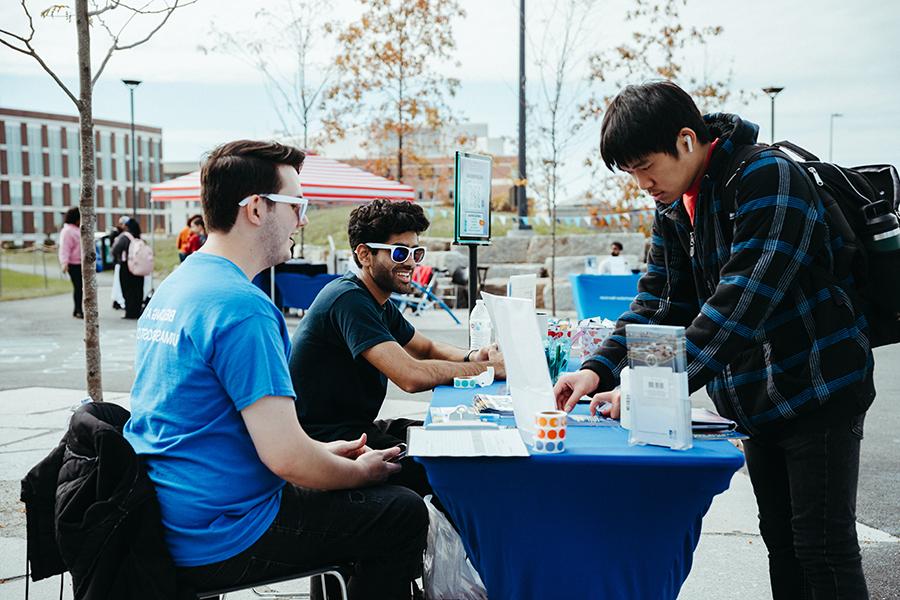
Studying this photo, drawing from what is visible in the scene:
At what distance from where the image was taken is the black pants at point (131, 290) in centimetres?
1479

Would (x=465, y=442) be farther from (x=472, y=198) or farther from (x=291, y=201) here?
(x=472, y=198)

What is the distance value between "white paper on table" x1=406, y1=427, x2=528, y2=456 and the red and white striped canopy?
27.5 feet

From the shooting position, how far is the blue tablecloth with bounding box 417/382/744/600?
2.13 metres

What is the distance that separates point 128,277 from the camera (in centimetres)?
1483

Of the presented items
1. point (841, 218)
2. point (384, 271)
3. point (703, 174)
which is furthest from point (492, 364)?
point (841, 218)

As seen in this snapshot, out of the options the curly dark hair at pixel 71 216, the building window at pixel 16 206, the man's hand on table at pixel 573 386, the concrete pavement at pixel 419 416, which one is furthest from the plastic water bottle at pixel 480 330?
the building window at pixel 16 206

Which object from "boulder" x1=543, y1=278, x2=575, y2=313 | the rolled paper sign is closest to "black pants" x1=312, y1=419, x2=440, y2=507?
the rolled paper sign

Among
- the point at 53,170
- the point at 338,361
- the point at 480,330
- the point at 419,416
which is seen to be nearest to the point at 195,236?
the point at 419,416

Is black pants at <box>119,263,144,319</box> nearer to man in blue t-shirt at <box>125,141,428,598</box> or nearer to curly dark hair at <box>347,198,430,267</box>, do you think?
curly dark hair at <box>347,198,430,267</box>

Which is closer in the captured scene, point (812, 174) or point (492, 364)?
point (812, 174)

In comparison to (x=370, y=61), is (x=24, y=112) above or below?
above

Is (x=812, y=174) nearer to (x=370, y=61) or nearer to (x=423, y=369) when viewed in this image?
(x=423, y=369)

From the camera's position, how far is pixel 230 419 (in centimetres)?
210

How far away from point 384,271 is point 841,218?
181cm
